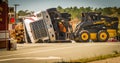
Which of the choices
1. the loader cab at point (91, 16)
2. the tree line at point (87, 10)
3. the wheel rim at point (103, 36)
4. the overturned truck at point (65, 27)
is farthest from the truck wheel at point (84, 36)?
the tree line at point (87, 10)

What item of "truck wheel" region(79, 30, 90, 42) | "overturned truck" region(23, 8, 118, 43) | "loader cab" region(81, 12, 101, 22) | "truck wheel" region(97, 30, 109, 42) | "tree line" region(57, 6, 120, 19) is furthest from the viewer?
"tree line" region(57, 6, 120, 19)

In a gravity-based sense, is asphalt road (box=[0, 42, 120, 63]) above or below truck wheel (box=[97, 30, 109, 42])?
below

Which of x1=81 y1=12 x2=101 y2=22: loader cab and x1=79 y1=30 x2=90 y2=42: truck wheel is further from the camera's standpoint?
x1=81 y1=12 x2=101 y2=22: loader cab

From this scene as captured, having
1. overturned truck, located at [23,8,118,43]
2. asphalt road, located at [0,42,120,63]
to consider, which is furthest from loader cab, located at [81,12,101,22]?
asphalt road, located at [0,42,120,63]

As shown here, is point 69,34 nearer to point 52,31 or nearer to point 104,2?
point 52,31

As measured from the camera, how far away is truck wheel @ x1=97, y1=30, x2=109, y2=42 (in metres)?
45.9

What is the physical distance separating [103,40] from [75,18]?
493 cm

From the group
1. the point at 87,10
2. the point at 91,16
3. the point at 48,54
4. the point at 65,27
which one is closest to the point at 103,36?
the point at 91,16

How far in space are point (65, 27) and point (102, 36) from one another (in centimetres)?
527

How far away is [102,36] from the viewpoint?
45.9 m

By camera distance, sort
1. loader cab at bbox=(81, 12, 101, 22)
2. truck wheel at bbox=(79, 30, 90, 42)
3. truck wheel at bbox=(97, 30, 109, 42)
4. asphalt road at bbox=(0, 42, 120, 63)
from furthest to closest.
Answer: loader cab at bbox=(81, 12, 101, 22) < truck wheel at bbox=(97, 30, 109, 42) < truck wheel at bbox=(79, 30, 90, 42) < asphalt road at bbox=(0, 42, 120, 63)

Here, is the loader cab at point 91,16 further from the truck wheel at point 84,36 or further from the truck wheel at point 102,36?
the truck wheel at point 102,36

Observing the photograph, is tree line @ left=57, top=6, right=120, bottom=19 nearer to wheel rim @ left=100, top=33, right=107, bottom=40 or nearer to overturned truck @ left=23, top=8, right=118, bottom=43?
overturned truck @ left=23, top=8, right=118, bottom=43

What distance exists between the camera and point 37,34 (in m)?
45.4
